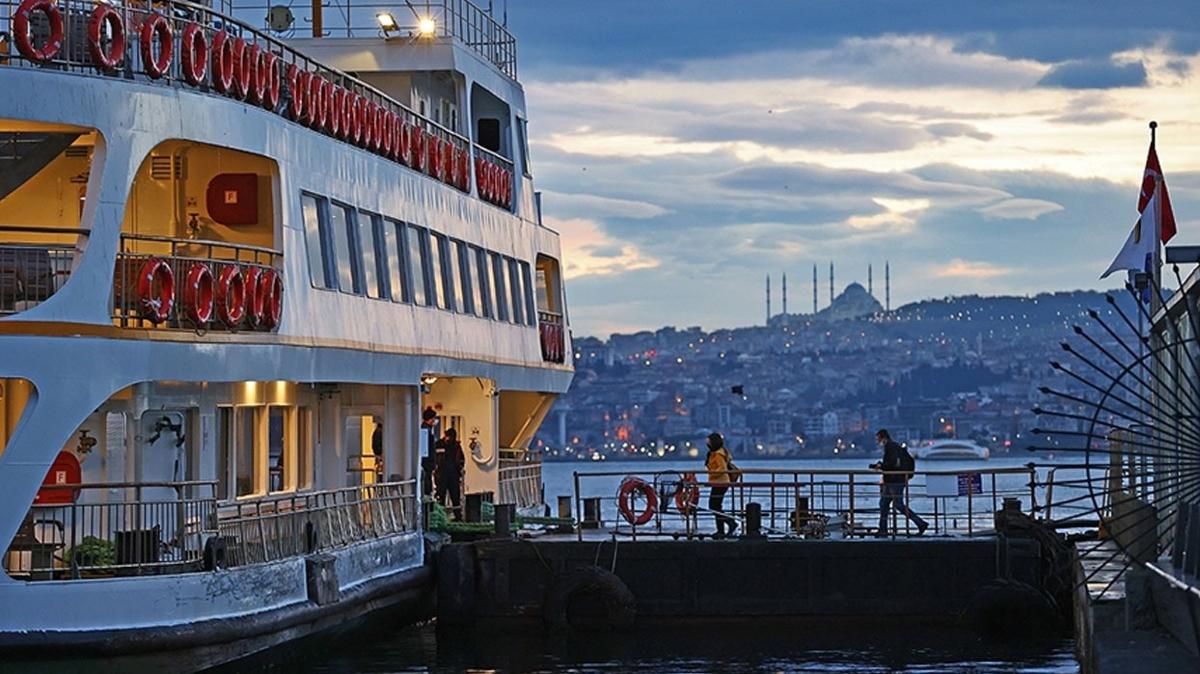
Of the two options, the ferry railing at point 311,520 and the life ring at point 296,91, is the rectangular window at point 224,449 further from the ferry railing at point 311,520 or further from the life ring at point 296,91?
the life ring at point 296,91

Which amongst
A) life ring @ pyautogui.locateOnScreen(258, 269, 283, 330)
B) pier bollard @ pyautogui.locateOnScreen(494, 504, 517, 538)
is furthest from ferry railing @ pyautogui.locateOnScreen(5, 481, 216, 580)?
pier bollard @ pyautogui.locateOnScreen(494, 504, 517, 538)

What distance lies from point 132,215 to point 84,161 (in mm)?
1085

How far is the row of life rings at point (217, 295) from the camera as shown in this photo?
19.8 meters

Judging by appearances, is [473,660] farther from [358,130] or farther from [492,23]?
[492,23]

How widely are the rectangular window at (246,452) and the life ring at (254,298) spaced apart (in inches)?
112

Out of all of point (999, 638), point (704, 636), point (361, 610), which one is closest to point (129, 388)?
point (361, 610)

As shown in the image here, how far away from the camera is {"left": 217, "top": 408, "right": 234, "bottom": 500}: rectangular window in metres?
24.0

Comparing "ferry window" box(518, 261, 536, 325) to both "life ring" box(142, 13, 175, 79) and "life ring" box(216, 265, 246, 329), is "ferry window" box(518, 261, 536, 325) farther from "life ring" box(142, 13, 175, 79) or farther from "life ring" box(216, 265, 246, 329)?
"life ring" box(142, 13, 175, 79)

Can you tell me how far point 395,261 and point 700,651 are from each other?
22.9ft

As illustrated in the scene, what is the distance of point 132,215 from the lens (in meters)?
23.4

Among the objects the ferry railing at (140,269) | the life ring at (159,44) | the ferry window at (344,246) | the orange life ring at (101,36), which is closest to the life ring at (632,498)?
the ferry window at (344,246)

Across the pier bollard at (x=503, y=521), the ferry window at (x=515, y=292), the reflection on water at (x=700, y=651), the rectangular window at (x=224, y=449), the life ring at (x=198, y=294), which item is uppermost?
the ferry window at (x=515, y=292)

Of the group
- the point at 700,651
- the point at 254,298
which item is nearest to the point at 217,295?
the point at 254,298

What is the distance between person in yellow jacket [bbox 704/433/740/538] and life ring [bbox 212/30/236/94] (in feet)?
33.4
